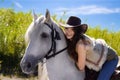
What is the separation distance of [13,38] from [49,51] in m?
7.56

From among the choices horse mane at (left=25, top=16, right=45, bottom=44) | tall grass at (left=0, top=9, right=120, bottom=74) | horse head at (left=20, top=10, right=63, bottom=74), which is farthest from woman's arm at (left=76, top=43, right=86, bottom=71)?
tall grass at (left=0, top=9, right=120, bottom=74)

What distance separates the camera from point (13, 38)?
12.5 metres

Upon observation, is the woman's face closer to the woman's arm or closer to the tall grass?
the woman's arm

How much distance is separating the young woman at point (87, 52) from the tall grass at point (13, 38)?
6229mm

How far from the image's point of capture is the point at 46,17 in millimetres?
5062

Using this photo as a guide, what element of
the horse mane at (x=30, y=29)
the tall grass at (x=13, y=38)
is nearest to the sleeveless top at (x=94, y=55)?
the horse mane at (x=30, y=29)

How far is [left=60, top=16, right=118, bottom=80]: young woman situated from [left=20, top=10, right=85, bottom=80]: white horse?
112 mm

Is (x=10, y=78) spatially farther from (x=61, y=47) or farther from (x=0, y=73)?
(x=61, y=47)

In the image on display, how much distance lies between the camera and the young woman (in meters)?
5.13

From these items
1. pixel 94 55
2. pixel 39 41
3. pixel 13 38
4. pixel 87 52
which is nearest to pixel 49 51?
pixel 39 41

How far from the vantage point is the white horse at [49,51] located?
4949mm

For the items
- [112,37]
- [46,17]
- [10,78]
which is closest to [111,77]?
[46,17]

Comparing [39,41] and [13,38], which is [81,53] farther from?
[13,38]

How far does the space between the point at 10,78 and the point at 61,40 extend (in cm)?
594
